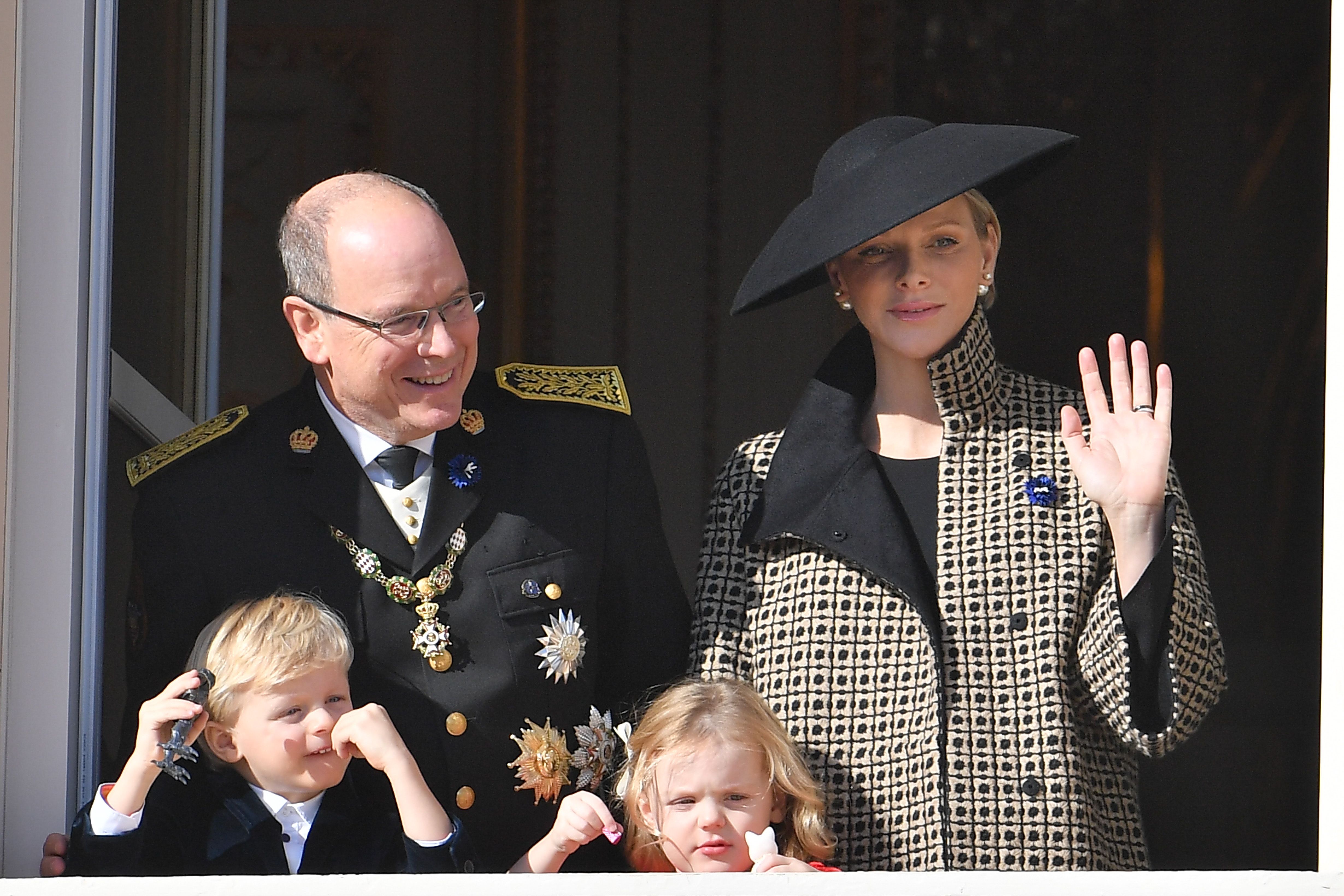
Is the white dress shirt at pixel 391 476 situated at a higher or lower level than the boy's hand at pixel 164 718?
higher

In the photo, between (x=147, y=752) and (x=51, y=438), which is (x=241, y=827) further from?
(x=51, y=438)

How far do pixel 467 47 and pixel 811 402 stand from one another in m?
2.53

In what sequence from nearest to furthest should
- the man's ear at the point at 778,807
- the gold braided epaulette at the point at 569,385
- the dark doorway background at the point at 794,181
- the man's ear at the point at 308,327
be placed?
the man's ear at the point at 778,807 → the man's ear at the point at 308,327 → the gold braided epaulette at the point at 569,385 → the dark doorway background at the point at 794,181

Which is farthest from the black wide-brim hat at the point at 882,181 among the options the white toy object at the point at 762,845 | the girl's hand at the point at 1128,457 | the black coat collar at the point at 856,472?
the white toy object at the point at 762,845

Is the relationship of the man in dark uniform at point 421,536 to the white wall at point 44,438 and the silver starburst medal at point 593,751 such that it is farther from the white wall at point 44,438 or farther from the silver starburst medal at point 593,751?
the white wall at point 44,438

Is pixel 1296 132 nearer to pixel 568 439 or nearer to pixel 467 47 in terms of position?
pixel 467 47

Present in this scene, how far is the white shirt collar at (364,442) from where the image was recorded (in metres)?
2.85

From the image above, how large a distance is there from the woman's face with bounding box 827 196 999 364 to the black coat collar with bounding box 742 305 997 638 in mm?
42

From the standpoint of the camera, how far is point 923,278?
9.31ft

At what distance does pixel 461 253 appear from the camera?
17.1ft

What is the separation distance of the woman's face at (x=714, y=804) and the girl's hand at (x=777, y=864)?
15cm

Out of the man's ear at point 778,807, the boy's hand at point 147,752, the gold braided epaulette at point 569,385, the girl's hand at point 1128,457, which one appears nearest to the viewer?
the boy's hand at point 147,752

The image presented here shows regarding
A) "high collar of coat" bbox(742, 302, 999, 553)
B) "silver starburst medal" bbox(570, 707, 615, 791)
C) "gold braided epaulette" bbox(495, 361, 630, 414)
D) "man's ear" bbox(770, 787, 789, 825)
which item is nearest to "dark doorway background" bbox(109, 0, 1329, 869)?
"gold braided epaulette" bbox(495, 361, 630, 414)

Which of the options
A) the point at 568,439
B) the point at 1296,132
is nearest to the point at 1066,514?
the point at 568,439
